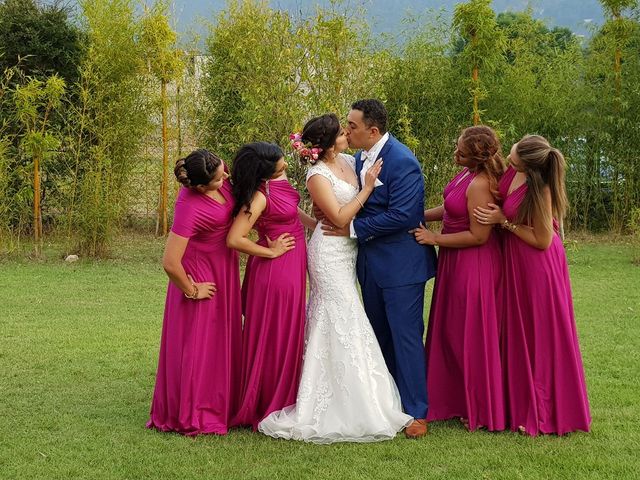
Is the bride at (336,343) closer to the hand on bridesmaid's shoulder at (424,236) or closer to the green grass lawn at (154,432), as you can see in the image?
the green grass lawn at (154,432)

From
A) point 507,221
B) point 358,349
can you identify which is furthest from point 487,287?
point 358,349

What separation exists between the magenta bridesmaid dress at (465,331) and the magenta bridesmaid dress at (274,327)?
0.78m

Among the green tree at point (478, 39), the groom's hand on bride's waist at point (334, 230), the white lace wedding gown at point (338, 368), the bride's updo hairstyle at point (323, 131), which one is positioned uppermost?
the green tree at point (478, 39)

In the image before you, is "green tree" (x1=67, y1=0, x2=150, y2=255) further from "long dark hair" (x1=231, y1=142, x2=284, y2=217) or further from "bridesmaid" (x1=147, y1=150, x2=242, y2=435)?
"long dark hair" (x1=231, y1=142, x2=284, y2=217)

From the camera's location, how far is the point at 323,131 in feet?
16.3

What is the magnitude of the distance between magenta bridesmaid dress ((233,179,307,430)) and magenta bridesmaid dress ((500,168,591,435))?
1154 mm

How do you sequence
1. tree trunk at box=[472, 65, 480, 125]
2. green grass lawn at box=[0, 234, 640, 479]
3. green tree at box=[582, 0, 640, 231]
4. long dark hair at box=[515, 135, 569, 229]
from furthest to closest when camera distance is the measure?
1. green tree at box=[582, 0, 640, 231]
2. tree trunk at box=[472, 65, 480, 125]
3. long dark hair at box=[515, 135, 569, 229]
4. green grass lawn at box=[0, 234, 640, 479]

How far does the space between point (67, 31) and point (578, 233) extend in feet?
26.2

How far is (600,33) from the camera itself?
45.4ft

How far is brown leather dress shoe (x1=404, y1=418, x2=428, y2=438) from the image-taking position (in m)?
4.88

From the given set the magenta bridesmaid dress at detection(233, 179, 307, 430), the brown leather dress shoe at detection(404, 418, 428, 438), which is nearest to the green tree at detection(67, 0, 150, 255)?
the magenta bridesmaid dress at detection(233, 179, 307, 430)

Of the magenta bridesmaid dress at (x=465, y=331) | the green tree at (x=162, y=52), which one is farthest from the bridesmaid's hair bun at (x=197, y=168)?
the green tree at (x=162, y=52)

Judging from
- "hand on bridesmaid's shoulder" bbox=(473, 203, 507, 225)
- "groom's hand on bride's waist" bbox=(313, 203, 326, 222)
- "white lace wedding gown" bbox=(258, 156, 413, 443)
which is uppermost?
"hand on bridesmaid's shoulder" bbox=(473, 203, 507, 225)

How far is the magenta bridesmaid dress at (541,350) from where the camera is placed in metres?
4.89
